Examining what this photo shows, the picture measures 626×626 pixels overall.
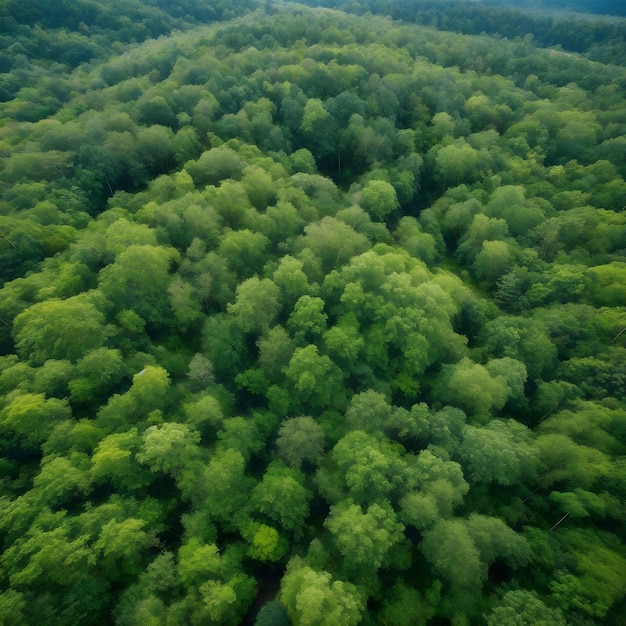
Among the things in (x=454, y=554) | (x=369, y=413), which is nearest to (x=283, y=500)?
(x=369, y=413)

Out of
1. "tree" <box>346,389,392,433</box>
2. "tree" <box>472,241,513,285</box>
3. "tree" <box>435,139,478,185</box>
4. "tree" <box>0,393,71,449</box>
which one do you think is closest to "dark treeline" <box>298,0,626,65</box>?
"tree" <box>435,139,478,185</box>

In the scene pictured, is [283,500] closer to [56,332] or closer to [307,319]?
[307,319]

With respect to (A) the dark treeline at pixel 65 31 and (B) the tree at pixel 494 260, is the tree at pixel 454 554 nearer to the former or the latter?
(B) the tree at pixel 494 260

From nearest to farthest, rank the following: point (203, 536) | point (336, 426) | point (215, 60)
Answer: point (203, 536)
point (336, 426)
point (215, 60)

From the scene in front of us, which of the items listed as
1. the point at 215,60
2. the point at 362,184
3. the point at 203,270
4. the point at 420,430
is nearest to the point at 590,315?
the point at 420,430

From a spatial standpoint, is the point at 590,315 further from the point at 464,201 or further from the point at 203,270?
the point at 203,270

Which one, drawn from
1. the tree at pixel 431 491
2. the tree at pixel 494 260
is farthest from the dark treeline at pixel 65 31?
the tree at pixel 431 491
